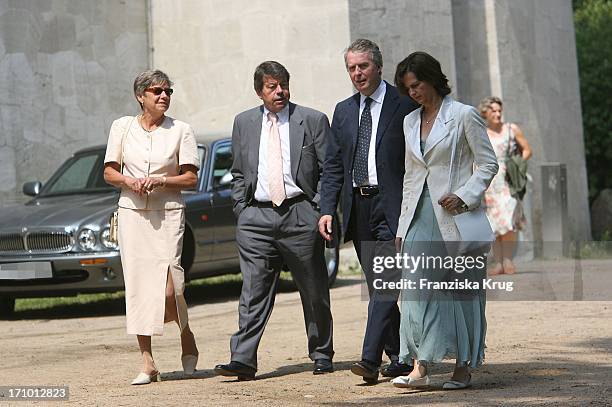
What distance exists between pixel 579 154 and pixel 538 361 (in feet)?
50.9

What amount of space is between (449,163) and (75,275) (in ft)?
20.1

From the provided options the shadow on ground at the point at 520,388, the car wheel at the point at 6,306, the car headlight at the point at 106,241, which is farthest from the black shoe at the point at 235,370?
the car wheel at the point at 6,306

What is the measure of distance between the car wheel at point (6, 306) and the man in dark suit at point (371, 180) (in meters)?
6.56

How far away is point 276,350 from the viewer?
408 inches

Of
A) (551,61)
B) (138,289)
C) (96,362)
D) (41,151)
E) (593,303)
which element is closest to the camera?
(138,289)

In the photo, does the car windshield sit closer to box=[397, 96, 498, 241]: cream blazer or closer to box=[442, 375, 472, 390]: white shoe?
box=[397, 96, 498, 241]: cream blazer

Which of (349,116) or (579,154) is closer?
(349,116)

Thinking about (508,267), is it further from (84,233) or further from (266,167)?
(266,167)

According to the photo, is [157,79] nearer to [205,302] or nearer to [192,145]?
[192,145]

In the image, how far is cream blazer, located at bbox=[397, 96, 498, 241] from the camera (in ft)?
25.6

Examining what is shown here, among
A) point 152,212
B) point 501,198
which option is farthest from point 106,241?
point 501,198

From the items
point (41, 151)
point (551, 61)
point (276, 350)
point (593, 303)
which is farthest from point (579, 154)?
point (276, 350)

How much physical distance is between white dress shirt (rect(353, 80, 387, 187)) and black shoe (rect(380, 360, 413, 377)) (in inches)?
43.7

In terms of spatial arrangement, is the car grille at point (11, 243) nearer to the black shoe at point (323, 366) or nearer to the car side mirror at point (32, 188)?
the car side mirror at point (32, 188)
